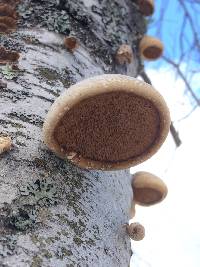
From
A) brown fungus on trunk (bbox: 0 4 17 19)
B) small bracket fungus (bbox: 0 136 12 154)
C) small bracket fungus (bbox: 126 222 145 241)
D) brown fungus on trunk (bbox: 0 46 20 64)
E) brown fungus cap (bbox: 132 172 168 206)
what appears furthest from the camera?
brown fungus cap (bbox: 132 172 168 206)

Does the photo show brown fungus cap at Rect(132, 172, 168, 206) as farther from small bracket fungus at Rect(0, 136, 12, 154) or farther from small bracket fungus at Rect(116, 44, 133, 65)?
small bracket fungus at Rect(0, 136, 12, 154)

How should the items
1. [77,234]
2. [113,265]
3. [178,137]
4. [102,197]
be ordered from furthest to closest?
1. [178,137]
2. [102,197]
3. [113,265]
4. [77,234]

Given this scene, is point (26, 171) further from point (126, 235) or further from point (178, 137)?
point (178, 137)

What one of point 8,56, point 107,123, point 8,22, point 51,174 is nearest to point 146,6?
point 8,22

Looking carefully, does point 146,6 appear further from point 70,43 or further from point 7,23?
point 7,23

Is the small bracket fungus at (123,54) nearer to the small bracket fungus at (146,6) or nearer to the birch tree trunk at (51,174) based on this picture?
the birch tree trunk at (51,174)

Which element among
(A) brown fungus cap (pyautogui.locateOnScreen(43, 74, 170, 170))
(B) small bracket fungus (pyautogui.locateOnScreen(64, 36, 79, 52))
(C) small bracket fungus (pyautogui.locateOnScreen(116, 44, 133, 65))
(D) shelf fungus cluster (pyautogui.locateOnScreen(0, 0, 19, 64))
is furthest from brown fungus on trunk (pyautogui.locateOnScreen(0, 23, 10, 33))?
(A) brown fungus cap (pyautogui.locateOnScreen(43, 74, 170, 170))

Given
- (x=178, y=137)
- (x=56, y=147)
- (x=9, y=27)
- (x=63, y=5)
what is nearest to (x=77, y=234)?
(x=56, y=147)
